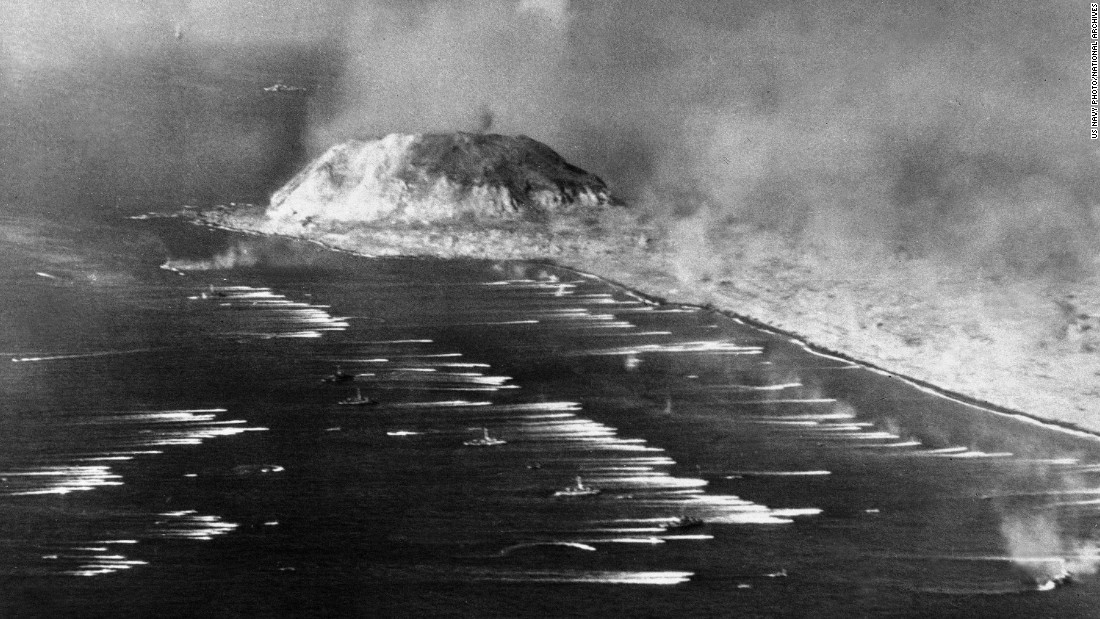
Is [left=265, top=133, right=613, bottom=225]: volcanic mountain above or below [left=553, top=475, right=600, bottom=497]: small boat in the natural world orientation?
above

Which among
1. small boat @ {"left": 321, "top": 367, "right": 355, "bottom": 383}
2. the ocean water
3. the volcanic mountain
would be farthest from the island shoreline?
small boat @ {"left": 321, "top": 367, "right": 355, "bottom": 383}

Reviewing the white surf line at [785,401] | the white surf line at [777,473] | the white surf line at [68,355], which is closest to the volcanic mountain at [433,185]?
the white surf line at [68,355]

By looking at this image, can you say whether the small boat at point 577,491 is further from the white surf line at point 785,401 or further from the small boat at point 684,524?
the white surf line at point 785,401

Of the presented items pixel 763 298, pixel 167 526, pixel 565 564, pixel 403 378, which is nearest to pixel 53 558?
pixel 167 526

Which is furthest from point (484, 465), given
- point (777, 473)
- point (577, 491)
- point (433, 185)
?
point (433, 185)

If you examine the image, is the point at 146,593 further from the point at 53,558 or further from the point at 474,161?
the point at 474,161

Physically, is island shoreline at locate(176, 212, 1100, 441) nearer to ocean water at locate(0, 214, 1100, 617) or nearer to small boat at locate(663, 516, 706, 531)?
ocean water at locate(0, 214, 1100, 617)
